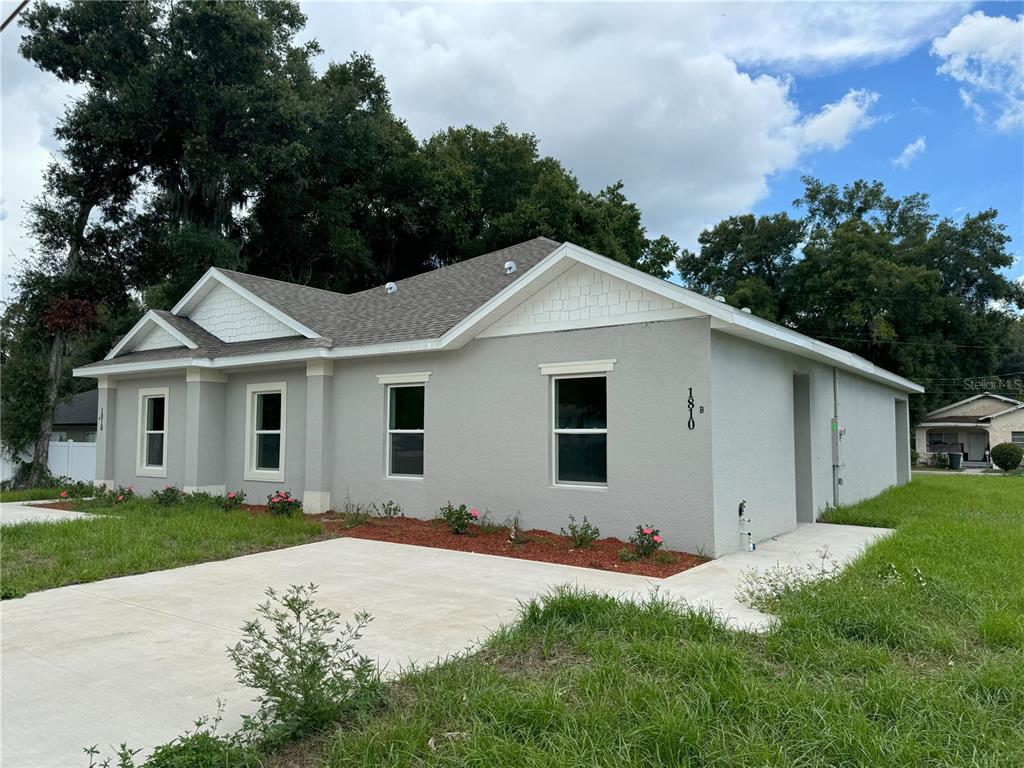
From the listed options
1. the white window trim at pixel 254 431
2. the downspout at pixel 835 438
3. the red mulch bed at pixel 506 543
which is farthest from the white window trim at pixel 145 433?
the downspout at pixel 835 438

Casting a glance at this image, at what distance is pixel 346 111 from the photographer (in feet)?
83.9

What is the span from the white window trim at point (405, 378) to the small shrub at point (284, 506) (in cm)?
267

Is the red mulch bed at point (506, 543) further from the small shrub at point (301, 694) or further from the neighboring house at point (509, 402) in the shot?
the small shrub at point (301, 694)

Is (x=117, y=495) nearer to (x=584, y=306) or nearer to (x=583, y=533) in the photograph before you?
(x=583, y=533)

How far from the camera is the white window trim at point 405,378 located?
10906 millimetres

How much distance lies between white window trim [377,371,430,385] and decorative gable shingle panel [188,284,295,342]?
8.64ft

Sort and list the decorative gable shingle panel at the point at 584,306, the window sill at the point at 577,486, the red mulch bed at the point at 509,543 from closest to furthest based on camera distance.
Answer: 1. the red mulch bed at the point at 509,543
2. the decorative gable shingle panel at the point at 584,306
3. the window sill at the point at 577,486

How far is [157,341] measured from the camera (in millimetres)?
14898

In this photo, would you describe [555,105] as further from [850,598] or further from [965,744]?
[965,744]

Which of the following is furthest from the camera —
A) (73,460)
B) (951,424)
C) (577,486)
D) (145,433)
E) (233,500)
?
(951,424)

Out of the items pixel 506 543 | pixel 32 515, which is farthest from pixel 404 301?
pixel 32 515

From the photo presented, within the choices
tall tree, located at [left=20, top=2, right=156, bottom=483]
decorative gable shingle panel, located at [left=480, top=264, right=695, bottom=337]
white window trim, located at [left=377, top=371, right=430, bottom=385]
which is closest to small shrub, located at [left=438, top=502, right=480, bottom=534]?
white window trim, located at [left=377, top=371, right=430, bottom=385]

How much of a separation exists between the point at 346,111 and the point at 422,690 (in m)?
25.8

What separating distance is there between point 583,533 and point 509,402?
2.37 meters
